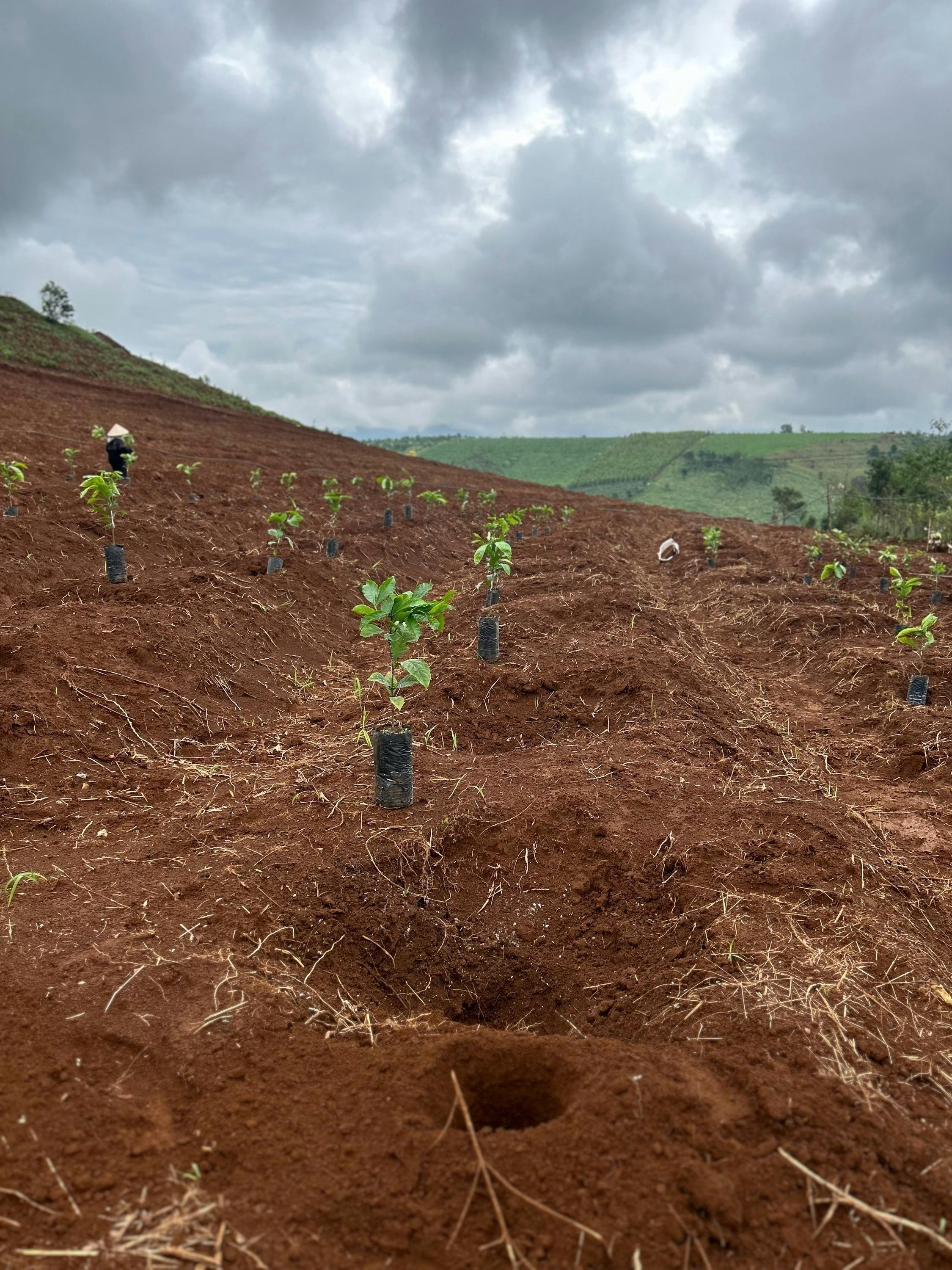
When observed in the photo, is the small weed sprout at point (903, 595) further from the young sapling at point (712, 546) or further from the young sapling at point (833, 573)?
the young sapling at point (712, 546)

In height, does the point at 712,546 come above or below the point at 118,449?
below

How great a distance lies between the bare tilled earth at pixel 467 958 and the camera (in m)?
1.69

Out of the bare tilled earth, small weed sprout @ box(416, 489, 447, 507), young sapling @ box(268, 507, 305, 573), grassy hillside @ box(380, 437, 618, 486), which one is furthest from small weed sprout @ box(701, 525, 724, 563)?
grassy hillside @ box(380, 437, 618, 486)

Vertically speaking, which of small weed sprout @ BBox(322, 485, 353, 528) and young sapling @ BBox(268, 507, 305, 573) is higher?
small weed sprout @ BBox(322, 485, 353, 528)

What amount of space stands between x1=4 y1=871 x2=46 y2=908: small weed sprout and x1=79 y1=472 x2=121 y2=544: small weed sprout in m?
4.40

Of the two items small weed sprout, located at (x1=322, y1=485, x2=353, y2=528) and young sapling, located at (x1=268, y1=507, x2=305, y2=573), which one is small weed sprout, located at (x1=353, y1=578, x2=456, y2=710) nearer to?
young sapling, located at (x1=268, y1=507, x2=305, y2=573)

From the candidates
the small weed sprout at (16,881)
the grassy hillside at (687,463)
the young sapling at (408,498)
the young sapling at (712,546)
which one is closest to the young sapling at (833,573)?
the young sapling at (712,546)

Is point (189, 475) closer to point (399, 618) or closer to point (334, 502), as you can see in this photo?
point (334, 502)

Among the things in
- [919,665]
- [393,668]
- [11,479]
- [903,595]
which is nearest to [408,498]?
[11,479]

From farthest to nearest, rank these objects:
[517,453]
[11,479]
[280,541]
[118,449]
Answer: [517,453] < [118,449] < [280,541] < [11,479]

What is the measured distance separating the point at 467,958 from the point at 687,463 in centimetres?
6360

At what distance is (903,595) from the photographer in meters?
7.90

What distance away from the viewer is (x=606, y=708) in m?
5.12

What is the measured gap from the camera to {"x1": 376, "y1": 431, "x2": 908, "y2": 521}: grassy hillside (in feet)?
167
